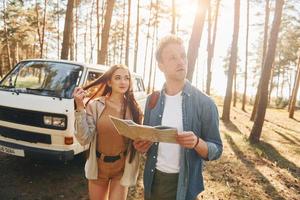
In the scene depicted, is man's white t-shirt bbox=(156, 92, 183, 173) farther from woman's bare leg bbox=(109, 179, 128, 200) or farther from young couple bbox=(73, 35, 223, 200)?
woman's bare leg bbox=(109, 179, 128, 200)

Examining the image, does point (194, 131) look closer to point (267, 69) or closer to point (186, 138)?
point (186, 138)

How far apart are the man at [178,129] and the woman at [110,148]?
817 millimetres

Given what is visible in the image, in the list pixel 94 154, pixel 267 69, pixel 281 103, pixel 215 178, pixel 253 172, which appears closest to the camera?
pixel 94 154

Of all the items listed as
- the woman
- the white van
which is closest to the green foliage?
the white van

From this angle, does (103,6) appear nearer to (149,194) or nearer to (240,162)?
(240,162)

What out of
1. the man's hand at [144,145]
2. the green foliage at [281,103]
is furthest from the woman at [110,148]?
the green foliage at [281,103]

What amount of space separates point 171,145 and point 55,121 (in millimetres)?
3575

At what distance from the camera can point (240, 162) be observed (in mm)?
8875

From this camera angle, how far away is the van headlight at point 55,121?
18.7ft

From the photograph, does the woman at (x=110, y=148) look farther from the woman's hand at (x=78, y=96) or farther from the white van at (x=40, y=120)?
the white van at (x=40, y=120)

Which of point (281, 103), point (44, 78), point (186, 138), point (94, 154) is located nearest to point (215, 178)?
point (44, 78)

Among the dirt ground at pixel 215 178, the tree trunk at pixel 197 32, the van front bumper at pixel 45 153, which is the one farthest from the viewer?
the tree trunk at pixel 197 32

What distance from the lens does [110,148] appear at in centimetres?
358

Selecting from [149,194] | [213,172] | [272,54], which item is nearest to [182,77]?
[149,194]
